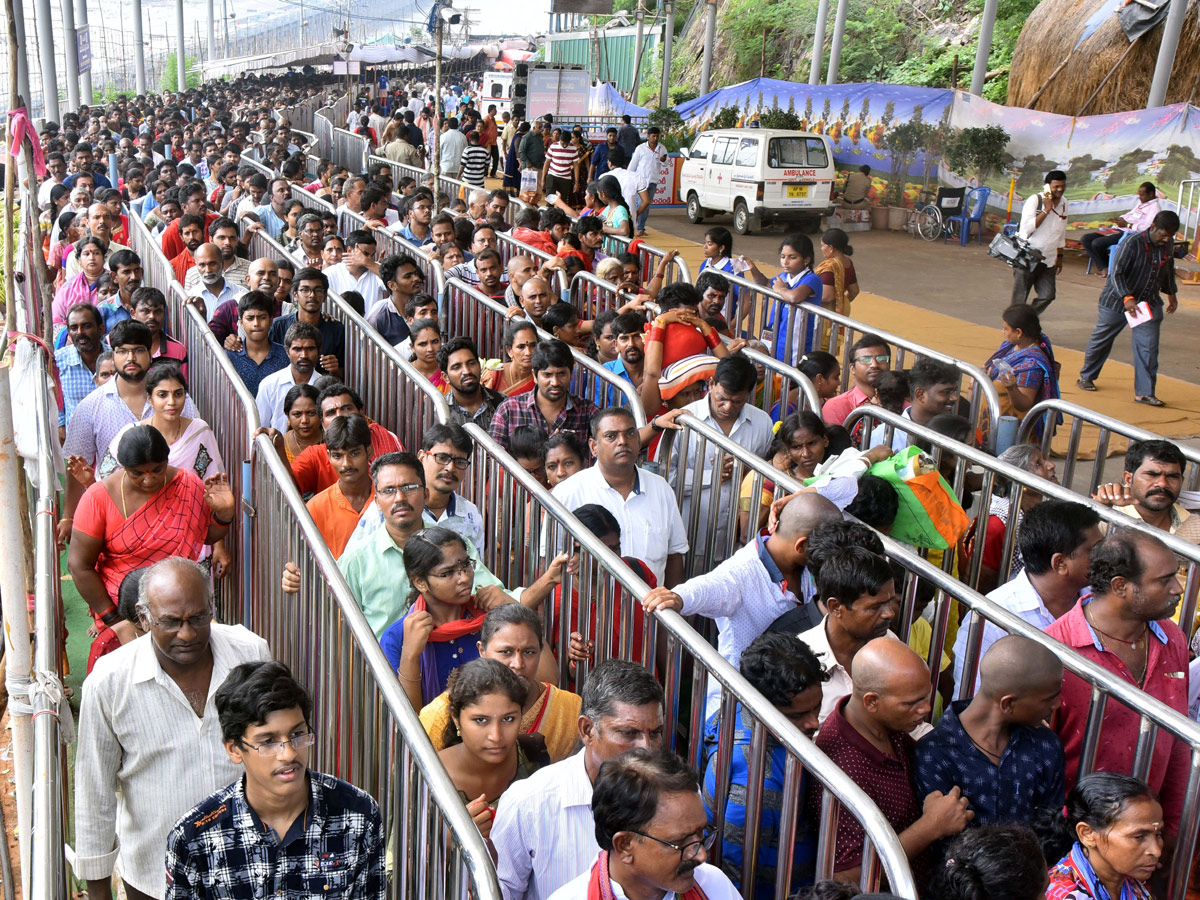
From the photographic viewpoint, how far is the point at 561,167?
19.7 m

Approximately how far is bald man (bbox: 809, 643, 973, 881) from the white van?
61.0ft

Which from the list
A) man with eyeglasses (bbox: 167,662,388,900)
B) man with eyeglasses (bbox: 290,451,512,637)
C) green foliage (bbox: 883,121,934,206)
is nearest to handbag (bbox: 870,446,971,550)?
man with eyeglasses (bbox: 290,451,512,637)

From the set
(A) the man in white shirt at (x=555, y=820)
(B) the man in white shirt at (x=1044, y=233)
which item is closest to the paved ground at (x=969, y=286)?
(B) the man in white shirt at (x=1044, y=233)

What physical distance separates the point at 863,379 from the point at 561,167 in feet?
44.6

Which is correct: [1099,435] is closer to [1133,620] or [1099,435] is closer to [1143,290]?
[1133,620]

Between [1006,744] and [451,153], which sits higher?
[1006,744]

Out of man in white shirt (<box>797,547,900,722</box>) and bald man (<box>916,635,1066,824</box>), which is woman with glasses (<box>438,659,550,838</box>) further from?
bald man (<box>916,635,1066,824</box>)

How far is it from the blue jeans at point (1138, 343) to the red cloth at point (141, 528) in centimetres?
840

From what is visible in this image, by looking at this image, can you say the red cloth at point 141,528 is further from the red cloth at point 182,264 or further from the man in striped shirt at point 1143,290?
the man in striped shirt at point 1143,290

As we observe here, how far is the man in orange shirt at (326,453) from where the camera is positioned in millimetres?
5902

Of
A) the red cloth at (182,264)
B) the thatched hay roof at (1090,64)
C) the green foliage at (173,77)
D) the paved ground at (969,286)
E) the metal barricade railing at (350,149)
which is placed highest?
the thatched hay roof at (1090,64)

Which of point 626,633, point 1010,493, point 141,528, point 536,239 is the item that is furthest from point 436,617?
point 536,239

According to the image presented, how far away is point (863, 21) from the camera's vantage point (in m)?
40.3

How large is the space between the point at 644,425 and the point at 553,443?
76 centimetres
